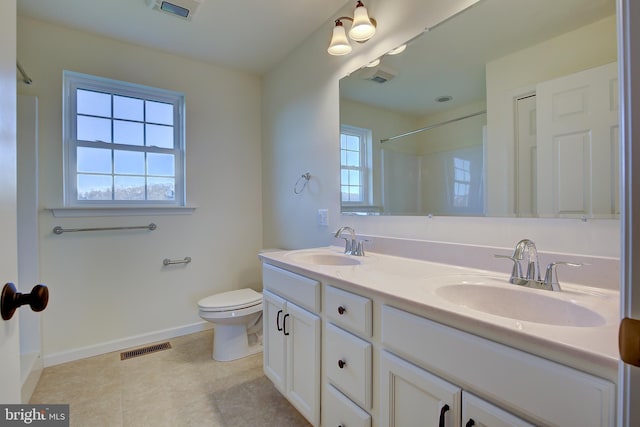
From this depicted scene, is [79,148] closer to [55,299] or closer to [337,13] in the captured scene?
[55,299]

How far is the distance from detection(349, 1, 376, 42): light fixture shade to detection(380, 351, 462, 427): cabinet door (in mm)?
1633

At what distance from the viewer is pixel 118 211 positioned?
2.32 meters

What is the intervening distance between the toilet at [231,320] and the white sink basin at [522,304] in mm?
1531

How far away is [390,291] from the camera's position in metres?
0.98

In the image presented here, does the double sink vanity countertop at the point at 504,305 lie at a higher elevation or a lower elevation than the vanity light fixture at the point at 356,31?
lower

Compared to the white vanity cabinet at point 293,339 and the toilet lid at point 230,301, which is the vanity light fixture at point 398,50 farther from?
the toilet lid at point 230,301

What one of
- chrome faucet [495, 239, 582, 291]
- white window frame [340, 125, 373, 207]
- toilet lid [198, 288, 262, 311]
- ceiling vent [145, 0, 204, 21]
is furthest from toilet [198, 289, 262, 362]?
ceiling vent [145, 0, 204, 21]

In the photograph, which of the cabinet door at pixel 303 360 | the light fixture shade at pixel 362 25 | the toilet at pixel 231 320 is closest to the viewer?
the cabinet door at pixel 303 360

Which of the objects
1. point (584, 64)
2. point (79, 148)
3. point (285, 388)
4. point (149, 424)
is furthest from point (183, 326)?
point (584, 64)

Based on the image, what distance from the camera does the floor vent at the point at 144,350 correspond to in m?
2.23

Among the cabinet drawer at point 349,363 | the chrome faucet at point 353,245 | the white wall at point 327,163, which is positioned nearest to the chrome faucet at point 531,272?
the white wall at point 327,163

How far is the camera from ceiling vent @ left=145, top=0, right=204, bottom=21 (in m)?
1.87

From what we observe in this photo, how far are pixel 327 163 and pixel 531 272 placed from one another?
1434 mm

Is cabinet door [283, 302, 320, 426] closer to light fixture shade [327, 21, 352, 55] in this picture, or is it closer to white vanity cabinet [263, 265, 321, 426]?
white vanity cabinet [263, 265, 321, 426]
